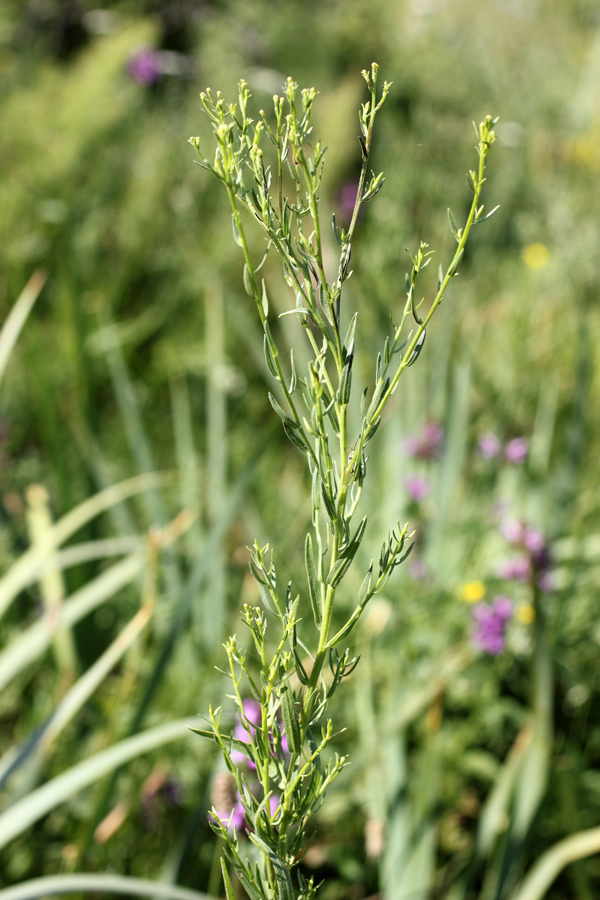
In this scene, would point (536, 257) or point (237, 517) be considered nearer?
point (237, 517)

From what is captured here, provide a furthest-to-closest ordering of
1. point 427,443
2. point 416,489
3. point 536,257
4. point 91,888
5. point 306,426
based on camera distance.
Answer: point 536,257 < point 427,443 < point 416,489 < point 91,888 < point 306,426

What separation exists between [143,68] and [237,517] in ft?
8.26

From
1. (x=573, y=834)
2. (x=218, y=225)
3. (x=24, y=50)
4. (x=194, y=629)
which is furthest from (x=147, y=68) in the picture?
(x=573, y=834)

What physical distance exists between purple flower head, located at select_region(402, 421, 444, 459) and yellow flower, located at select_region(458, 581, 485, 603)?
0.28 m

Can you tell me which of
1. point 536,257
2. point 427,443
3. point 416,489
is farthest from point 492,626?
point 536,257

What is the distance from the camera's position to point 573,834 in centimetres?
85

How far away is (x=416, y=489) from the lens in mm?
1312

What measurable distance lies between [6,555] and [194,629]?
0.41m

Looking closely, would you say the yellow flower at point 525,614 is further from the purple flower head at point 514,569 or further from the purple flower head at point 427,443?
the purple flower head at point 427,443

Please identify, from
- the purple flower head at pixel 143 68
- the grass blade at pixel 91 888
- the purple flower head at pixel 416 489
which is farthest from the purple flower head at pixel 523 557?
the purple flower head at pixel 143 68

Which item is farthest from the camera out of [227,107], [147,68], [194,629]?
[147,68]

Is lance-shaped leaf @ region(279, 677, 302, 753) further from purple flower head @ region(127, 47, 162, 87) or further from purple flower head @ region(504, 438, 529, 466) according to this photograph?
purple flower head @ region(127, 47, 162, 87)

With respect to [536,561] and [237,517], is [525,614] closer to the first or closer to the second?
[536,561]

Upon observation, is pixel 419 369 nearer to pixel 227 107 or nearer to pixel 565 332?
pixel 565 332
